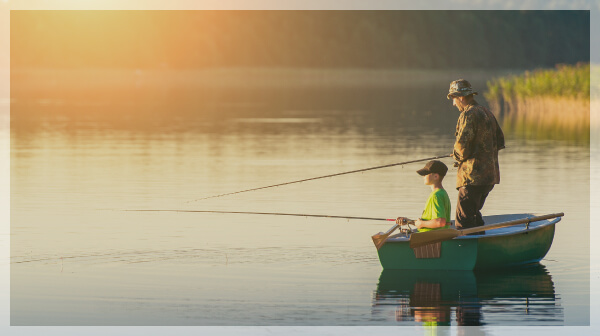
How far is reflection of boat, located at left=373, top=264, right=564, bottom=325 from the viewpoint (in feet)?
32.6

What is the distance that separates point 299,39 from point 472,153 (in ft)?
486

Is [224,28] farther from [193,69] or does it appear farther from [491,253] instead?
[491,253]

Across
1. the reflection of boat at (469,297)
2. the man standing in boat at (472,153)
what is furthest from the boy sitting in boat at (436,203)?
the reflection of boat at (469,297)

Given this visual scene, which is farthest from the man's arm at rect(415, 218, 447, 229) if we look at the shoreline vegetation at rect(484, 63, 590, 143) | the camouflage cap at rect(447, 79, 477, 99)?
the shoreline vegetation at rect(484, 63, 590, 143)

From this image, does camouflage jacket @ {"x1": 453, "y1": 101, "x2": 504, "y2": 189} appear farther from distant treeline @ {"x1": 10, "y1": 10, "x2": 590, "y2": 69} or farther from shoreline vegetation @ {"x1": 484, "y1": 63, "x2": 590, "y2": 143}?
distant treeline @ {"x1": 10, "y1": 10, "x2": 590, "y2": 69}

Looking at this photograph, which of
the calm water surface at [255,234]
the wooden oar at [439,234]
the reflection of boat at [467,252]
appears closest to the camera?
the calm water surface at [255,234]

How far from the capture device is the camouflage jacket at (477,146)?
12047 millimetres

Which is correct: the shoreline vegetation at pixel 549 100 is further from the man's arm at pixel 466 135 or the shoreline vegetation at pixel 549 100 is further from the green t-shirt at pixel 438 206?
the green t-shirt at pixel 438 206

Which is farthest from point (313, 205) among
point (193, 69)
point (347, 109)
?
point (193, 69)

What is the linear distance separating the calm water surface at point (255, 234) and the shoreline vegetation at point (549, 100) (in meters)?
6.03

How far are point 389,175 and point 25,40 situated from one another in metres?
145

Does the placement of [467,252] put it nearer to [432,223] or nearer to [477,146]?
[432,223]

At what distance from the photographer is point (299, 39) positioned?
159375mm

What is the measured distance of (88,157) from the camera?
84.6ft
